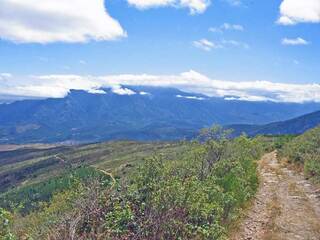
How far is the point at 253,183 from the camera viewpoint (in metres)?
31.6

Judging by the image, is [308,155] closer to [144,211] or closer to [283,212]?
[283,212]

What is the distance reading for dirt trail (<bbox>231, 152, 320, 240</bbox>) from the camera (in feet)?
68.4

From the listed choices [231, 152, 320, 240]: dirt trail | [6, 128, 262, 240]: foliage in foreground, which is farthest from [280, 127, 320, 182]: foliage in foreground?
[6, 128, 262, 240]: foliage in foreground

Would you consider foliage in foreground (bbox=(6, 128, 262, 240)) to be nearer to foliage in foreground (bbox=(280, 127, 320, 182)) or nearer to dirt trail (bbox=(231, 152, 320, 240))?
dirt trail (bbox=(231, 152, 320, 240))

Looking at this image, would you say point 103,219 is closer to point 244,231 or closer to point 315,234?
point 244,231

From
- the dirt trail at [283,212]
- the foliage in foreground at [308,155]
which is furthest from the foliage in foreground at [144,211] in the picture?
the foliage in foreground at [308,155]

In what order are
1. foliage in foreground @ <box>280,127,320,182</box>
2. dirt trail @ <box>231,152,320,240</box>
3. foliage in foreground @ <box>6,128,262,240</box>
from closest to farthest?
foliage in foreground @ <box>6,128,262,240</box> → dirt trail @ <box>231,152,320,240</box> → foliage in foreground @ <box>280,127,320,182</box>

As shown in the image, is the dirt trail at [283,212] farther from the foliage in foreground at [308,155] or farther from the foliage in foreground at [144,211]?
the foliage in foreground at [144,211]

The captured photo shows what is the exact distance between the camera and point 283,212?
83.1 ft

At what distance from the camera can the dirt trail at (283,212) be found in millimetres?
20859

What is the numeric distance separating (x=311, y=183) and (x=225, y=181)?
46.1 feet

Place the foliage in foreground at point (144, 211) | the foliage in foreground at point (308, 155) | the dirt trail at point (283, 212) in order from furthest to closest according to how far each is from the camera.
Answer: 1. the foliage in foreground at point (308, 155)
2. the dirt trail at point (283, 212)
3. the foliage in foreground at point (144, 211)

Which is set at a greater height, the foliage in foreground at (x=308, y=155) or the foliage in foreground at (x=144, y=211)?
the foliage in foreground at (x=144, y=211)

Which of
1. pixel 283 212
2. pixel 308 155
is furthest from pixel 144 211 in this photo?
pixel 308 155
